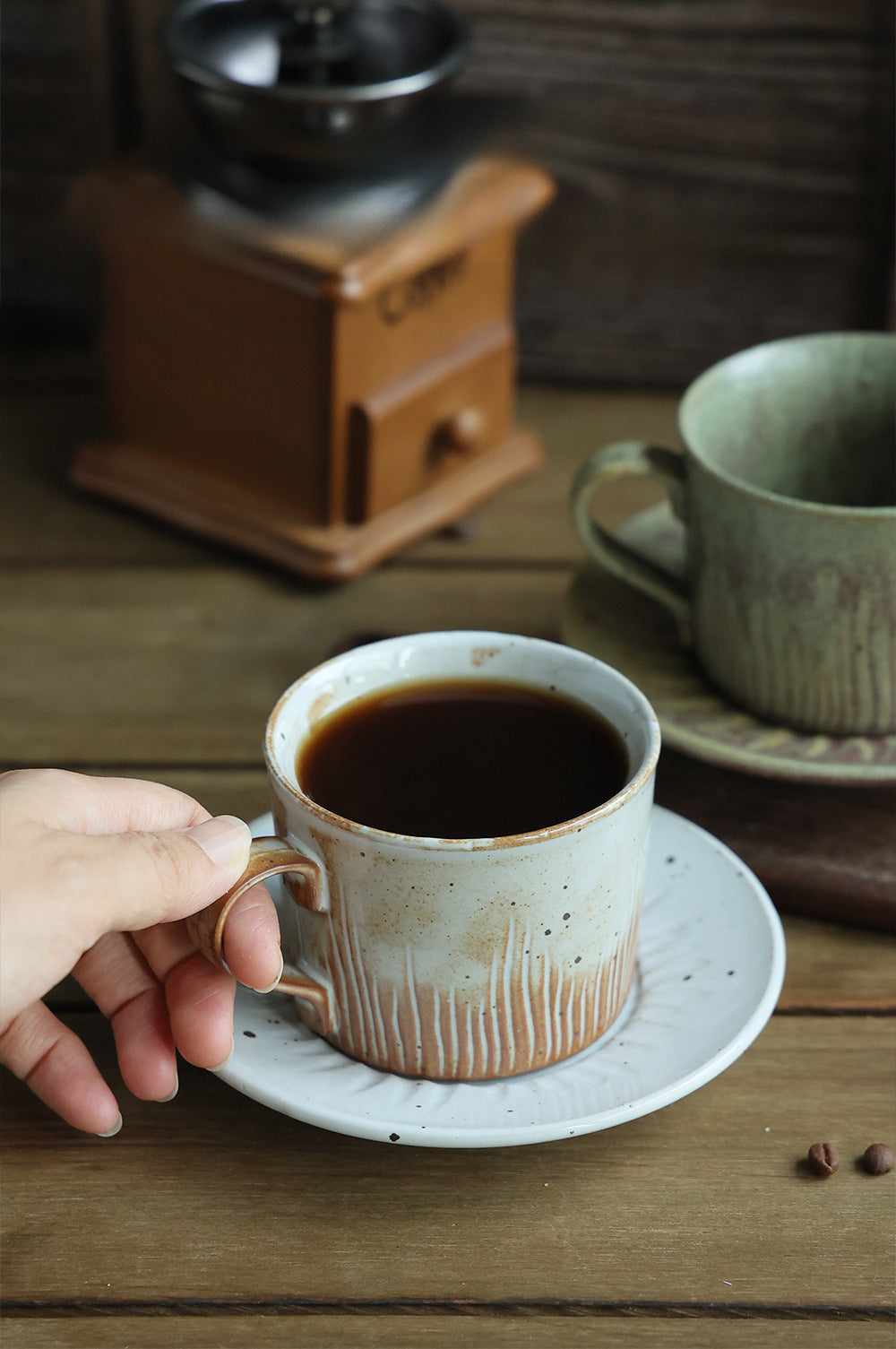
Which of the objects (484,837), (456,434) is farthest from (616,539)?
(484,837)

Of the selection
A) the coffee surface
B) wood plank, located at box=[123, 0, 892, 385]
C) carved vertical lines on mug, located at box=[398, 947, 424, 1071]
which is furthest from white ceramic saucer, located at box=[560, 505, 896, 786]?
wood plank, located at box=[123, 0, 892, 385]

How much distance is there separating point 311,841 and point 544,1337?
0.64ft

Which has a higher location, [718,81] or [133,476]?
[718,81]

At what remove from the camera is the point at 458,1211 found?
1.86 ft

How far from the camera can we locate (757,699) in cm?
75

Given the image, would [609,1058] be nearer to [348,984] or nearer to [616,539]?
[348,984]

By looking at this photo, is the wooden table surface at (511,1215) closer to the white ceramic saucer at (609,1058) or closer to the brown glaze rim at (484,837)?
the white ceramic saucer at (609,1058)

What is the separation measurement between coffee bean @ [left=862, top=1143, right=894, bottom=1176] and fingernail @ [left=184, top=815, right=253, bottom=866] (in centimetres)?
28

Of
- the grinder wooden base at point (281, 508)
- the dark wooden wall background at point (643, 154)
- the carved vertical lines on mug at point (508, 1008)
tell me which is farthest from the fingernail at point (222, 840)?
the dark wooden wall background at point (643, 154)

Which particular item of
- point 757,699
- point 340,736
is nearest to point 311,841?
point 340,736

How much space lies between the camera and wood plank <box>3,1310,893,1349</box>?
0.52 meters

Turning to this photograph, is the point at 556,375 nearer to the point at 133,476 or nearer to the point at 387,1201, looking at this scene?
the point at 133,476

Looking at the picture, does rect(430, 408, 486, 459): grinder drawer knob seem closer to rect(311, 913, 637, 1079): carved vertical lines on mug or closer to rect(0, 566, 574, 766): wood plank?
rect(0, 566, 574, 766): wood plank

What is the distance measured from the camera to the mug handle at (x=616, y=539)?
77 centimetres
